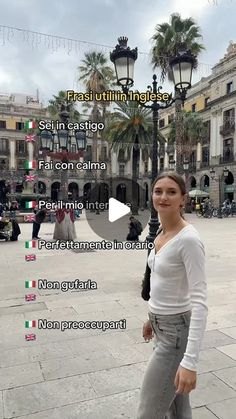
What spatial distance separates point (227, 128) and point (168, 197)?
37615 millimetres

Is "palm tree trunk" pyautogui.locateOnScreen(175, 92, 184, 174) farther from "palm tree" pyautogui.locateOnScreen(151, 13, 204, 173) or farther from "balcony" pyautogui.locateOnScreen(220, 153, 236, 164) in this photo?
"balcony" pyautogui.locateOnScreen(220, 153, 236, 164)

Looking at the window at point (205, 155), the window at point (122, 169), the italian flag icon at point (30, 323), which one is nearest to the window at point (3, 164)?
the window at point (122, 169)

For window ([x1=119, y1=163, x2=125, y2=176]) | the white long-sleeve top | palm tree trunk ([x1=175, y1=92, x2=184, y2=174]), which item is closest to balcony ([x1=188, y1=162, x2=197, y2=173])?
window ([x1=119, y1=163, x2=125, y2=176])

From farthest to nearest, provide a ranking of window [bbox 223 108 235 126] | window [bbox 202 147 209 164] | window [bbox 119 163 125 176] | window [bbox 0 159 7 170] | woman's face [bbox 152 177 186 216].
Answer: window [bbox 119 163 125 176], window [bbox 0 159 7 170], window [bbox 202 147 209 164], window [bbox 223 108 235 126], woman's face [bbox 152 177 186 216]

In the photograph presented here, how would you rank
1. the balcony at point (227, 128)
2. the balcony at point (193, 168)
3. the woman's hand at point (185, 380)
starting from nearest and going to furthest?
the woman's hand at point (185, 380) → the balcony at point (227, 128) → the balcony at point (193, 168)

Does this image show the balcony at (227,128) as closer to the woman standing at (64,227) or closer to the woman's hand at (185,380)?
the woman standing at (64,227)

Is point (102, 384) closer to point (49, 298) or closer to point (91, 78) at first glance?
point (49, 298)

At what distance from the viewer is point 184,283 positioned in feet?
5.63

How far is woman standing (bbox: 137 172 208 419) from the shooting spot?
160cm

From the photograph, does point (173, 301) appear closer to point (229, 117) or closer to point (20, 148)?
point (229, 117)

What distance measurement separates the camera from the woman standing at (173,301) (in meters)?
1.60

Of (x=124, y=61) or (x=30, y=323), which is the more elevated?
(x=124, y=61)

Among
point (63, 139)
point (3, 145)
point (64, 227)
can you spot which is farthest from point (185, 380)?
point (3, 145)

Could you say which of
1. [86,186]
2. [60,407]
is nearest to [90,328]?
[60,407]
